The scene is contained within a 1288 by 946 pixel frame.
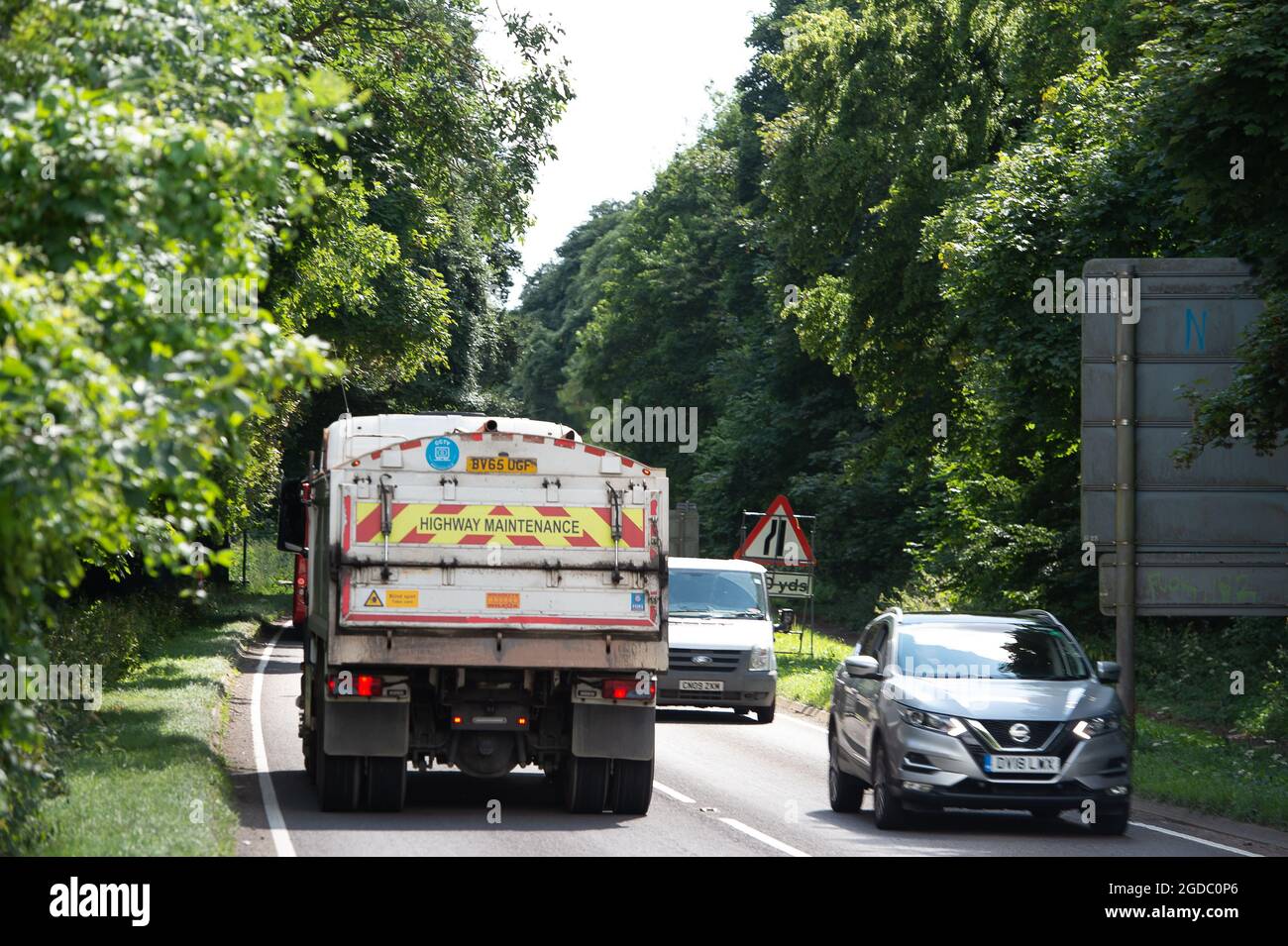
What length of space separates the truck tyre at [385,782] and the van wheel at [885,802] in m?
3.80

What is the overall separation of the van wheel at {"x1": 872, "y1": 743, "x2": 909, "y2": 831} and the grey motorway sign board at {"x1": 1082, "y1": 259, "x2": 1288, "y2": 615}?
14.5 feet

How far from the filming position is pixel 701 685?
2397 centimetres

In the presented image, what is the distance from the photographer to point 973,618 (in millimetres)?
15219

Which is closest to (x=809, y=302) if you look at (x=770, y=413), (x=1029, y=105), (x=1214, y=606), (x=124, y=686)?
(x=1029, y=105)

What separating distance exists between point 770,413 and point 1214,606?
40.3m

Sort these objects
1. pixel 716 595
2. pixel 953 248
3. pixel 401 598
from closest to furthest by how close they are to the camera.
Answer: pixel 401 598 → pixel 716 595 → pixel 953 248

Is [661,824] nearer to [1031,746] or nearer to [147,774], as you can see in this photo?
[1031,746]

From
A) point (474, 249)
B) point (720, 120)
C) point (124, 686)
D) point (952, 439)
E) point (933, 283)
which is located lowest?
point (124, 686)

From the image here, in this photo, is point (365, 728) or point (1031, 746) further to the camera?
point (365, 728)

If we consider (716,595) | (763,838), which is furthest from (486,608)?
(716,595)

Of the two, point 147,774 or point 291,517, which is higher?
point 291,517

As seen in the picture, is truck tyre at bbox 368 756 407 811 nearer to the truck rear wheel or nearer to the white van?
the truck rear wheel

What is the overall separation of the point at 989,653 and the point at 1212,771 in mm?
4391

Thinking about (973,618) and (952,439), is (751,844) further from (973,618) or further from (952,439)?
(952,439)
